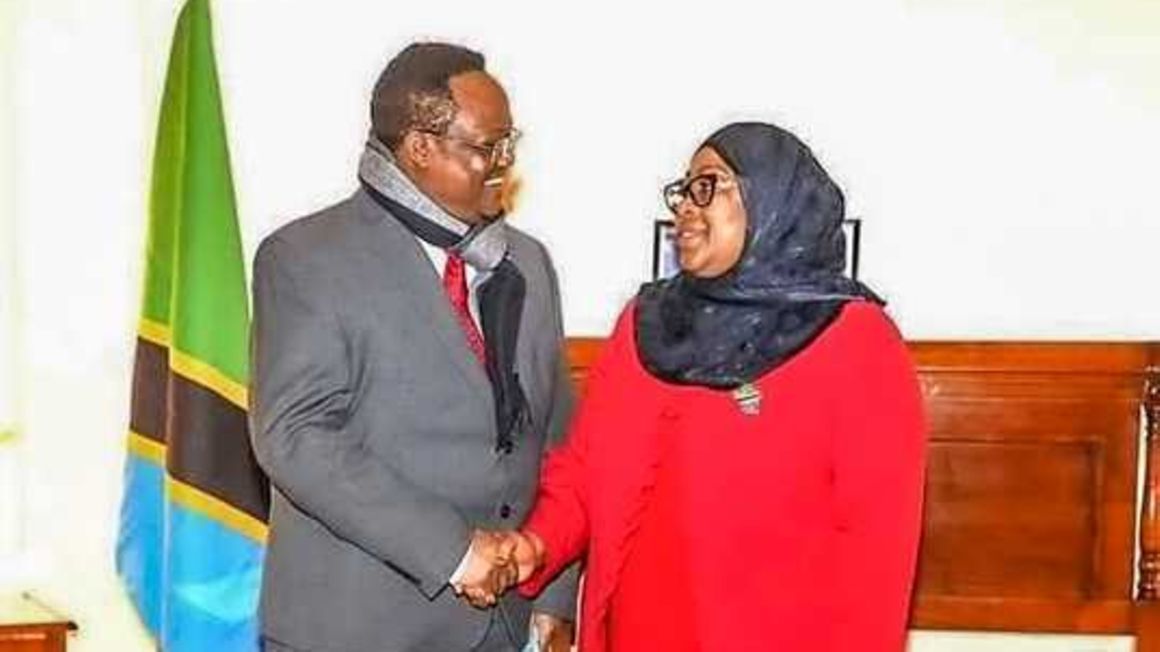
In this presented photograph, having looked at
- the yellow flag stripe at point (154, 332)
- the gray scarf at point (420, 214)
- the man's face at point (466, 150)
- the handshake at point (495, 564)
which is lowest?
the handshake at point (495, 564)

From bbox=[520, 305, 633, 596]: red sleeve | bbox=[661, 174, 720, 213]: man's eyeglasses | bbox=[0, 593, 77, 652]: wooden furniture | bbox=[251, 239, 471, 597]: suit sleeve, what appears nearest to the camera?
bbox=[251, 239, 471, 597]: suit sleeve

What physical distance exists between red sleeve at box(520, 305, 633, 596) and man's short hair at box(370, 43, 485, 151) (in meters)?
0.42

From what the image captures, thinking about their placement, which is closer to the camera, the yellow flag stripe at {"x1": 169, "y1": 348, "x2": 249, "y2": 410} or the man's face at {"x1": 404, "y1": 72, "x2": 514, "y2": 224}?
the man's face at {"x1": 404, "y1": 72, "x2": 514, "y2": 224}

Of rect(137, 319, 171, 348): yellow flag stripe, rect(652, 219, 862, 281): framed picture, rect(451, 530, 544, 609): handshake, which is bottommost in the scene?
rect(451, 530, 544, 609): handshake

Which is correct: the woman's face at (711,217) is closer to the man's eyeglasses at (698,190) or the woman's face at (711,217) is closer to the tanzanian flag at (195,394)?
the man's eyeglasses at (698,190)

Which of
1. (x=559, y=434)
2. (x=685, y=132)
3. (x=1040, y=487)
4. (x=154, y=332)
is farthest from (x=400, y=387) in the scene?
(x=1040, y=487)

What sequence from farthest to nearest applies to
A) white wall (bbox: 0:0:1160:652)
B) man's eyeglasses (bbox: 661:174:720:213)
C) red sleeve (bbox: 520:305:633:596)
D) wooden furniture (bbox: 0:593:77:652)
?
white wall (bbox: 0:0:1160:652), wooden furniture (bbox: 0:593:77:652), red sleeve (bbox: 520:305:633:596), man's eyeglasses (bbox: 661:174:720:213)

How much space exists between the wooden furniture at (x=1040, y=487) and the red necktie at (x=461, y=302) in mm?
1007

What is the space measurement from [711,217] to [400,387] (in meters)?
0.47

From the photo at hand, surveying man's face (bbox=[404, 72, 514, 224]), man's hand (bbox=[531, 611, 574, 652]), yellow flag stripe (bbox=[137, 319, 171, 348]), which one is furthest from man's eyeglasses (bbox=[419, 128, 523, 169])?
yellow flag stripe (bbox=[137, 319, 171, 348])

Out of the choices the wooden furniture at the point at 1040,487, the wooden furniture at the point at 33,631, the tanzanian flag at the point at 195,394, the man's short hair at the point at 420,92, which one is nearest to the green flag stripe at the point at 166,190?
the tanzanian flag at the point at 195,394

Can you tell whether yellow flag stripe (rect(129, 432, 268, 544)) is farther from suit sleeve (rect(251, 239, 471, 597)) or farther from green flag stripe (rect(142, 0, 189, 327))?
suit sleeve (rect(251, 239, 471, 597))

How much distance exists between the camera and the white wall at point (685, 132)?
324 centimetres

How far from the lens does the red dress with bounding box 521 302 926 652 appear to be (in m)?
2.04
